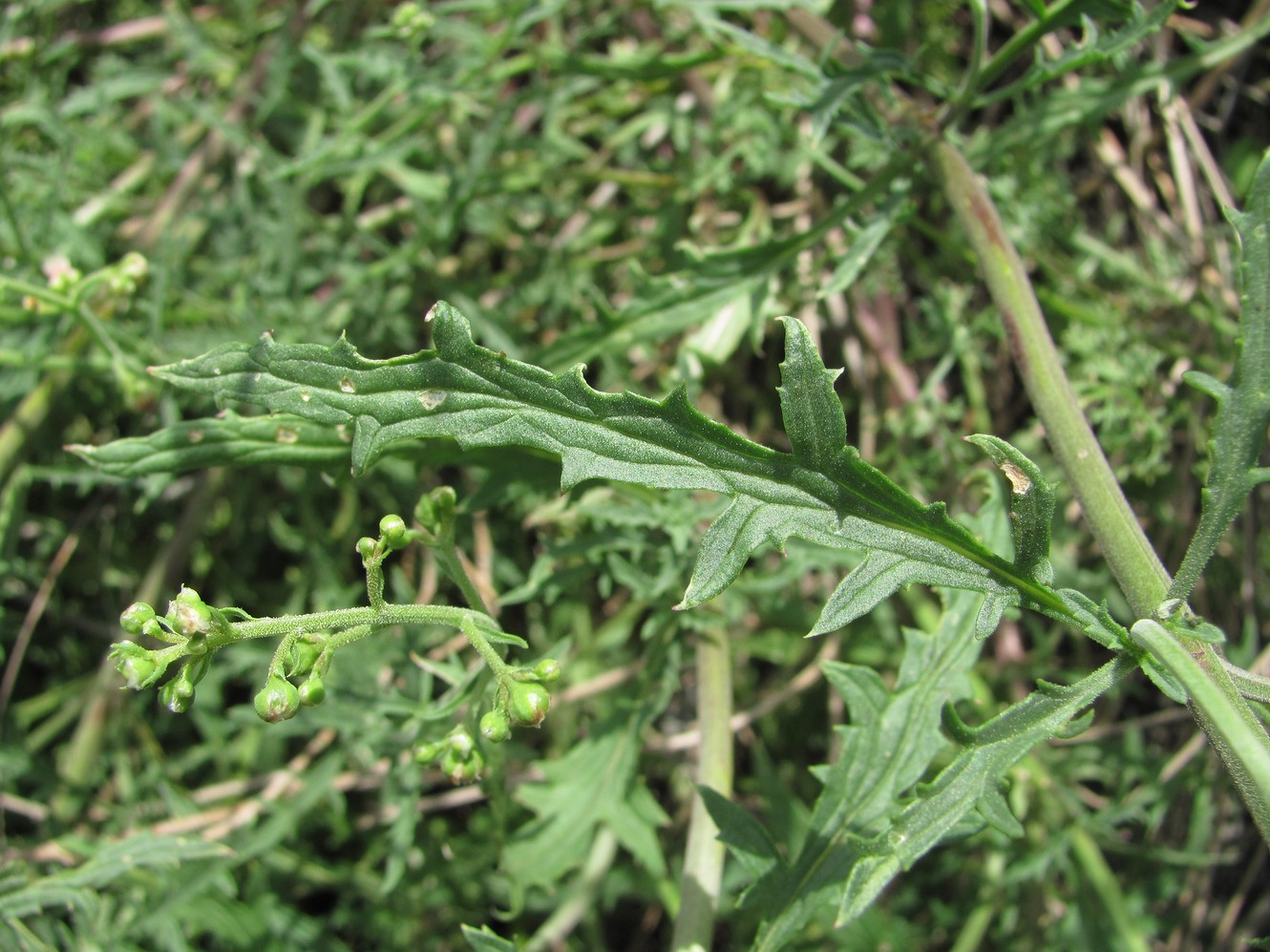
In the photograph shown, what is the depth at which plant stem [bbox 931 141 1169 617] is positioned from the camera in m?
1.94

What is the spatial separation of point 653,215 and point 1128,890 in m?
2.78

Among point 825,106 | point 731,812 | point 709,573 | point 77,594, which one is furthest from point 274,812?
point 825,106

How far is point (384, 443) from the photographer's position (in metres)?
1.92

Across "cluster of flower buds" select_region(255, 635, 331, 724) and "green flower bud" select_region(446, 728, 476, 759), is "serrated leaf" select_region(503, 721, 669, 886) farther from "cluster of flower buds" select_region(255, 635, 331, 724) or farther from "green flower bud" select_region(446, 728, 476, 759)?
"cluster of flower buds" select_region(255, 635, 331, 724)

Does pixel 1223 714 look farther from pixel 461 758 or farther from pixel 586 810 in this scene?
pixel 586 810

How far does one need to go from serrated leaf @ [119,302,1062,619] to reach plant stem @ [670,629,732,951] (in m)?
0.81

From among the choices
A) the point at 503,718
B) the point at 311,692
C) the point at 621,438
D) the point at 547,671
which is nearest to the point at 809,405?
the point at 621,438

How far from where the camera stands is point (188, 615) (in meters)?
1.64

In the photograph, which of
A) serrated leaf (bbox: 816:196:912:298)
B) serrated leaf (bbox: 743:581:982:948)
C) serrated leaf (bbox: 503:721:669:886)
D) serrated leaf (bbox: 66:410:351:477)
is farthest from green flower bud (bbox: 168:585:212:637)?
serrated leaf (bbox: 816:196:912:298)

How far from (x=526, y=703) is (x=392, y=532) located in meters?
0.40

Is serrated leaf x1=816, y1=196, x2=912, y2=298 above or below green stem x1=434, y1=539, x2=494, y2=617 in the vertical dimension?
above

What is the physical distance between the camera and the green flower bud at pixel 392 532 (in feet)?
6.08

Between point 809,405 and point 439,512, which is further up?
point 809,405

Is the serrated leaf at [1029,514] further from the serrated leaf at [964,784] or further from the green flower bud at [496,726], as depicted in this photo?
the green flower bud at [496,726]
